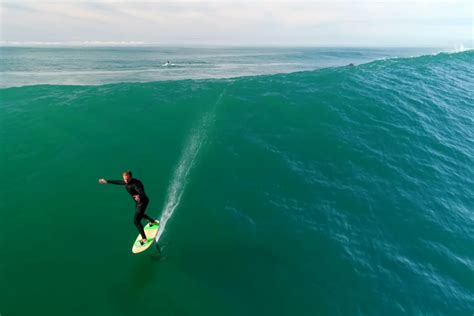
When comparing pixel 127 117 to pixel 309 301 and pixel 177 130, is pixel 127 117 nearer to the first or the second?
pixel 177 130

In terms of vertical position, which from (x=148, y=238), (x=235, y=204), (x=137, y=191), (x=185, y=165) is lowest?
(x=235, y=204)

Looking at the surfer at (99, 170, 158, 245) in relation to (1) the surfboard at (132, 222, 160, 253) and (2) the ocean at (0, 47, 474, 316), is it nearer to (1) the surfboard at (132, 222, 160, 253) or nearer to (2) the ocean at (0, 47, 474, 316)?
A: (1) the surfboard at (132, 222, 160, 253)

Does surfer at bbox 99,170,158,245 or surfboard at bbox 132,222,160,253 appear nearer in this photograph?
surfer at bbox 99,170,158,245

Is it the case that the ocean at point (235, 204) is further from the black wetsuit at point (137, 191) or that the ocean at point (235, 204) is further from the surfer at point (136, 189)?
the surfer at point (136, 189)

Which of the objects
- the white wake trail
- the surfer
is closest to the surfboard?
the white wake trail

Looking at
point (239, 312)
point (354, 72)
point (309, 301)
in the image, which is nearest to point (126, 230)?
point (239, 312)

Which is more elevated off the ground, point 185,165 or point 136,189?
point 136,189

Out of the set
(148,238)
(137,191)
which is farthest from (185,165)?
(137,191)

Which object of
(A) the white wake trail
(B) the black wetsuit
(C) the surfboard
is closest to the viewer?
(B) the black wetsuit

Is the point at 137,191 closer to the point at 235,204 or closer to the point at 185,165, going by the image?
the point at 235,204
